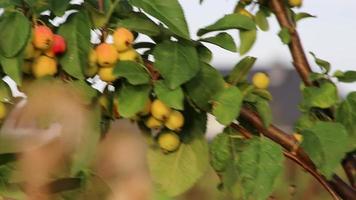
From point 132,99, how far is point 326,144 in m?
0.28

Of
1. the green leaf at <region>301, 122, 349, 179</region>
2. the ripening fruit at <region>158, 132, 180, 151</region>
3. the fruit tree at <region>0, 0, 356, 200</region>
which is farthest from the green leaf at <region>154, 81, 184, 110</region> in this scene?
the green leaf at <region>301, 122, 349, 179</region>

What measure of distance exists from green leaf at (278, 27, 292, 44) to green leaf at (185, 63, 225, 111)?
342mm

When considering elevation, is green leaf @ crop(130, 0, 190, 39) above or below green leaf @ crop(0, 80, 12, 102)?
above

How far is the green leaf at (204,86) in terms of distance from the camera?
38.1 inches

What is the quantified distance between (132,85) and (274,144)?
219 millimetres

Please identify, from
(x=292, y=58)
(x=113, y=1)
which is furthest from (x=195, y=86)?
(x=292, y=58)

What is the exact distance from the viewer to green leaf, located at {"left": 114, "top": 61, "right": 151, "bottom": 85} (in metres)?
0.91

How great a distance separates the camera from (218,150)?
106cm

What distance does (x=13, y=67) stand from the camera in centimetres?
90

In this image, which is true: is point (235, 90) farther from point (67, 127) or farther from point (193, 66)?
point (67, 127)

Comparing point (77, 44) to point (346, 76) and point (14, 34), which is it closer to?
point (14, 34)

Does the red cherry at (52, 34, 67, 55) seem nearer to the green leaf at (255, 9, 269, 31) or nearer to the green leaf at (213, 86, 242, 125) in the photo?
the green leaf at (213, 86, 242, 125)

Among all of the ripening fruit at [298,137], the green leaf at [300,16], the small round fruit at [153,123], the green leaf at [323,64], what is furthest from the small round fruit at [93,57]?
the green leaf at [300,16]

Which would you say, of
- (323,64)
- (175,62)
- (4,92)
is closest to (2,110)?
(4,92)
